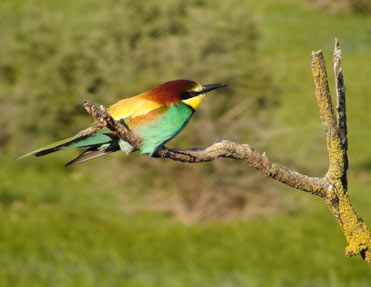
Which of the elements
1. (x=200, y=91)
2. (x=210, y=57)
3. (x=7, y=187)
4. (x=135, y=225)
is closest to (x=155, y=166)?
(x=135, y=225)

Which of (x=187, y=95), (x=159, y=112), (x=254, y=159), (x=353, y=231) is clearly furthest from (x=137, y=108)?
(x=353, y=231)

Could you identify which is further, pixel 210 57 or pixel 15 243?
pixel 210 57

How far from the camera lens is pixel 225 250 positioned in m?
10.6

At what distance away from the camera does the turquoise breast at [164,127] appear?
2.57 metres

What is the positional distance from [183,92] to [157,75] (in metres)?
9.59

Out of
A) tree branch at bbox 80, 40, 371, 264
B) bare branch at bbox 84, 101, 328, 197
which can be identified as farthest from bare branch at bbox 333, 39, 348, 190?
bare branch at bbox 84, 101, 328, 197

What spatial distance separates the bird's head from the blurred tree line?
8.28 meters

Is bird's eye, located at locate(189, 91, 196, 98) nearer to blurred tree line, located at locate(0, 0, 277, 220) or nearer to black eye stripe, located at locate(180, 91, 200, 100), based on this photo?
black eye stripe, located at locate(180, 91, 200, 100)

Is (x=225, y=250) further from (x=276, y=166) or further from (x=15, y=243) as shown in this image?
(x=276, y=166)

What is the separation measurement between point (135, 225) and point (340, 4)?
26.3 m

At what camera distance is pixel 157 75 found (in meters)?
12.1

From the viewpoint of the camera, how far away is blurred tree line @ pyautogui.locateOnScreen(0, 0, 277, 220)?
38.0 ft

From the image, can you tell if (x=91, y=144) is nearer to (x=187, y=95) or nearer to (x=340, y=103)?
(x=187, y=95)

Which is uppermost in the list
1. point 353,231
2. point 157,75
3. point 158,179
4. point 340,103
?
point 157,75
